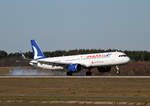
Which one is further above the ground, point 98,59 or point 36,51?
point 36,51

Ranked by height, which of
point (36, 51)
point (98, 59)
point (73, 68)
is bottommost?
point (73, 68)

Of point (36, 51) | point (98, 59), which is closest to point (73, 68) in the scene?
Result: point (98, 59)

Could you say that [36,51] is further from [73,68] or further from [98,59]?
[98,59]

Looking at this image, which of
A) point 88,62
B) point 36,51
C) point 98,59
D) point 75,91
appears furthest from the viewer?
point 36,51

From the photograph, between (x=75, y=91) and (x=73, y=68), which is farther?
(x=73, y=68)

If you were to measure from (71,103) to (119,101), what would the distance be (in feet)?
10.6

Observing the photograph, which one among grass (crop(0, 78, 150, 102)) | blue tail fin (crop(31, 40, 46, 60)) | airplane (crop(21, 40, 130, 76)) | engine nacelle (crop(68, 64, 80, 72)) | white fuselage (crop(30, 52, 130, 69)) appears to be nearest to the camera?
grass (crop(0, 78, 150, 102))

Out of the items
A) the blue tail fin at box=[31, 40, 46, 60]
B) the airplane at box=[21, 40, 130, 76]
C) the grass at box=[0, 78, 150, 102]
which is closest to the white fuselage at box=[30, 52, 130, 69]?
the airplane at box=[21, 40, 130, 76]

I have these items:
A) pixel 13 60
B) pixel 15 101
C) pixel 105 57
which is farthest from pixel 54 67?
pixel 15 101

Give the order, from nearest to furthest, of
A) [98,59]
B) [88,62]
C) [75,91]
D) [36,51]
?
[75,91] < [98,59] < [88,62] < [36,51]

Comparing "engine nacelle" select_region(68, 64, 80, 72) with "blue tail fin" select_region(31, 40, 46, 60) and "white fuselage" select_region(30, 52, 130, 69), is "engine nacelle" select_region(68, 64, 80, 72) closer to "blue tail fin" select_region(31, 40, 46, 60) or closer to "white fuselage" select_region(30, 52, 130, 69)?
"white fuselage" select_region(30, 52, 130, 69)

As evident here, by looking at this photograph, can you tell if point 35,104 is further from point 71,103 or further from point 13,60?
point 13,60

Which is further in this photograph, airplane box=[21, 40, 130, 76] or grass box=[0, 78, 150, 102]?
airplane box=[21, 40, 130, 76]

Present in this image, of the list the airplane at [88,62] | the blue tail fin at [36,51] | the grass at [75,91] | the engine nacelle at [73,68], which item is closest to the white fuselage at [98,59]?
the airplane at [88,62]
